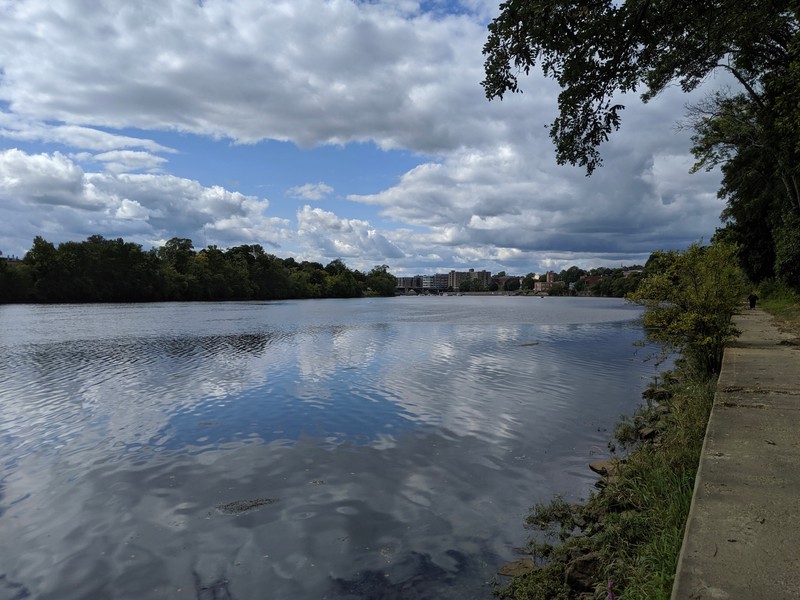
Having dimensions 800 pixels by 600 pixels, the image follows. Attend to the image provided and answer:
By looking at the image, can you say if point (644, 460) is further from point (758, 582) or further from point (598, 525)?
point (758, 582)

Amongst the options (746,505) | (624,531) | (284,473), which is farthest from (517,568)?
(284,473)

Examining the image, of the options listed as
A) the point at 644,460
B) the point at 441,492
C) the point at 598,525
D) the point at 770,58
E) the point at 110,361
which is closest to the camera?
the point at 598,525

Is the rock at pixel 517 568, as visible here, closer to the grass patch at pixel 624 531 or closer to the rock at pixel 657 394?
the grass patch at pixel 624 531

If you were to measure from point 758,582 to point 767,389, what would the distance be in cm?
814

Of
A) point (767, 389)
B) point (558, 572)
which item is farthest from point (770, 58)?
point (558, 572)

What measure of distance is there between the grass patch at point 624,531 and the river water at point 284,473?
537 millimetres

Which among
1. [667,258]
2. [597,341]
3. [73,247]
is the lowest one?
[597,341]

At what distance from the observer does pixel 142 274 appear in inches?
4377

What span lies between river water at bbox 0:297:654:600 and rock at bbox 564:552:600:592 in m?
1.08

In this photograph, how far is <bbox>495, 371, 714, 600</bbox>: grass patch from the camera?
4.98m

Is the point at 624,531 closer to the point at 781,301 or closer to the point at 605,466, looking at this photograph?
the point at 605,466

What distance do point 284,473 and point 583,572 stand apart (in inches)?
243

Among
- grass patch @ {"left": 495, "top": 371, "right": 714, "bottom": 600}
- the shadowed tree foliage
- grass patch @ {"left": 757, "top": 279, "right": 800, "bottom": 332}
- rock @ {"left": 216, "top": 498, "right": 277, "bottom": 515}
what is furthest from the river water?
grass patch @ {"left": 757, "top": 279, "right": 800, "bottom": 332}

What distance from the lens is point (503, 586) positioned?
241 inches
